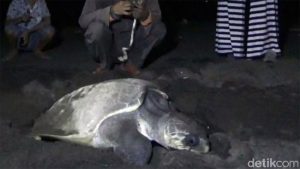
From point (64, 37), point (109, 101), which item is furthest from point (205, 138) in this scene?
point (64, 37)

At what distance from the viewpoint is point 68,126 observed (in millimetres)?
2879

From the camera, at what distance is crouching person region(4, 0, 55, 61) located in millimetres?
4348

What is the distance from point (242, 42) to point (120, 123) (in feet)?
6.25

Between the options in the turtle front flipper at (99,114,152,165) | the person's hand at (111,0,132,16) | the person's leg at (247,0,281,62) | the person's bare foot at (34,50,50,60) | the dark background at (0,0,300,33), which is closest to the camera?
the turtle front flipper at (99,114,152,165)

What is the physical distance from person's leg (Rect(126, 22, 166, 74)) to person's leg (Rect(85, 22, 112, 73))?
18cm

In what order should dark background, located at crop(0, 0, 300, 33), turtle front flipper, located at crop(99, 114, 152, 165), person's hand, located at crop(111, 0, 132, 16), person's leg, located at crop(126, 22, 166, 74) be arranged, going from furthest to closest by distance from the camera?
dark background, located at crop(0, 0, 300, 33), person's leg, located at crop(126, 22, 166, 74), person's hand, located at crop(111, 0, 132, 16), turtle front flipper, located at crop(99, 114, 152, 165)

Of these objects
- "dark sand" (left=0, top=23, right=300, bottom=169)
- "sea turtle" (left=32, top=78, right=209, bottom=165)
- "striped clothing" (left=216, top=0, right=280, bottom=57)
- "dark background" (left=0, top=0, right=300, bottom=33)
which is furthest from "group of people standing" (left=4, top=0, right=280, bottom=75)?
"dark background" (left=0, top=0, right=300, bottom=33)

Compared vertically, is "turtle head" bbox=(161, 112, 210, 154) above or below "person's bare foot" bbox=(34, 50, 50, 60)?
above

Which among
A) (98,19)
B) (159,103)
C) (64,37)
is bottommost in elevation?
(64,37)

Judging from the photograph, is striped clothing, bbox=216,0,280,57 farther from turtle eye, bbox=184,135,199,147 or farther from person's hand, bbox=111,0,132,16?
turtle eye, bbox=184,135,199,147

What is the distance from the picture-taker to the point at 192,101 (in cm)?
343

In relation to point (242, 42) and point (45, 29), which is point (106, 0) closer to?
point (45, 29)

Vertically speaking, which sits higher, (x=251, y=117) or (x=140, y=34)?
(x=140, y=34)

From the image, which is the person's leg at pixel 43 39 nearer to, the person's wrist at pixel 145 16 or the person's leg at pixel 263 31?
the person's wrist at pixel 145 16
